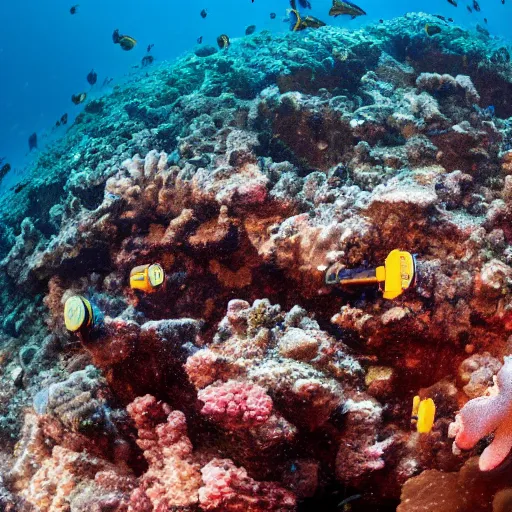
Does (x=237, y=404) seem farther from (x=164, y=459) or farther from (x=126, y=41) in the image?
(x=126, y=41)

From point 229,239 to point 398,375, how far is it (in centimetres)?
203

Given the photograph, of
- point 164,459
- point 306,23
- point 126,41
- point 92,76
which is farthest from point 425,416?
point 92,76

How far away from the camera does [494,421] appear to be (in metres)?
2.03

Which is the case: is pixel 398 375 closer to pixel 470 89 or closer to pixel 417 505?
pixel 417 505

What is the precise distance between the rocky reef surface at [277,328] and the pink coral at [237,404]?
0.4 inches

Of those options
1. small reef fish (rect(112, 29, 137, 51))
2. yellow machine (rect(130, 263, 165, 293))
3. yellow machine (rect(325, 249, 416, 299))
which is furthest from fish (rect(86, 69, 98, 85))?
yellow machine (rect(325, 249, 416, 299))

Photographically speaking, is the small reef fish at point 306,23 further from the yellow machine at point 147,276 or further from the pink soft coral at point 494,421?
the pink soft coral at point 494,421

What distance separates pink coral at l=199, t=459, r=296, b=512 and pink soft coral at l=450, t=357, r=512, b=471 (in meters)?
1.13

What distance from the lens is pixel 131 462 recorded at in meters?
2.89

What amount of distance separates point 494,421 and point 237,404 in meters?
1.40

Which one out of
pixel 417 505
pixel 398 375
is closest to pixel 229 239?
pixel 398 375

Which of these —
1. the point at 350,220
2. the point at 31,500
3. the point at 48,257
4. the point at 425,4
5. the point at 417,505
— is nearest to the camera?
the point at 417,505

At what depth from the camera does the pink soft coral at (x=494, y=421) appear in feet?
6.55

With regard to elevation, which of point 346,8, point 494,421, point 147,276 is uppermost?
point 346,8
